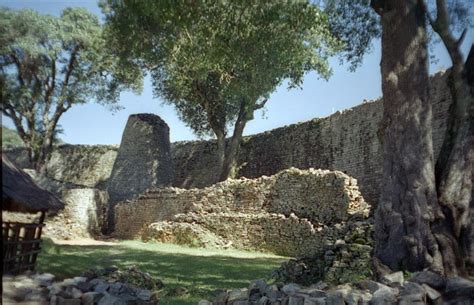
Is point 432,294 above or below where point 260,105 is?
below

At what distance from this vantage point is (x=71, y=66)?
27.5 m

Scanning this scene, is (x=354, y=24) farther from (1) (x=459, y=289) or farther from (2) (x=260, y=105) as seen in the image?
(2) (x=260, y=105)

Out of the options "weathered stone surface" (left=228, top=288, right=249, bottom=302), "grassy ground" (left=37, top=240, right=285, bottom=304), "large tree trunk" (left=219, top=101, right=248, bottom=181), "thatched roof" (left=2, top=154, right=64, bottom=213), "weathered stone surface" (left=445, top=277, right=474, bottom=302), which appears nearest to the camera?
"thatched roof" (left=2, top=154, right=64, bottom=213)

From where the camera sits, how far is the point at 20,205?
5758 millimetres

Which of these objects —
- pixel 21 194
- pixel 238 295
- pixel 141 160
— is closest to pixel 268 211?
pixel 141 160

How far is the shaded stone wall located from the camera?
68.5ft

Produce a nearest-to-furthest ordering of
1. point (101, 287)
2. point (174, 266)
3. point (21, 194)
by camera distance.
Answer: point (21, 194) → point (101, 287) → point (174, 266)

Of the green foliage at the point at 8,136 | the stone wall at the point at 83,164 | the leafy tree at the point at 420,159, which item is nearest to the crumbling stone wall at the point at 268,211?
the leafy tree at the point at 420,159

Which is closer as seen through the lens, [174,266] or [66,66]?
[174,266]

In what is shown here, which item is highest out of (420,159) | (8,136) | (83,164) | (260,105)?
(260,105)

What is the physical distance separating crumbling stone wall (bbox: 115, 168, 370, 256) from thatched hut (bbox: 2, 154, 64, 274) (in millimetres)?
10549

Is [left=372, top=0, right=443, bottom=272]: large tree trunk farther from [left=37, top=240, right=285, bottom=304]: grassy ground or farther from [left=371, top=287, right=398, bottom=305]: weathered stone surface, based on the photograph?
[left=37, top=240, right=285, bottom=304]: grassy ground

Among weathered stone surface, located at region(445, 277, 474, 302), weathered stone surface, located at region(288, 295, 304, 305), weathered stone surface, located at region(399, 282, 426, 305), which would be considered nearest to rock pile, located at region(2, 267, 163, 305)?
weathered stone surface, located at region(288, 295, 304, 305)

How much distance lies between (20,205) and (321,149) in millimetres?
20682
